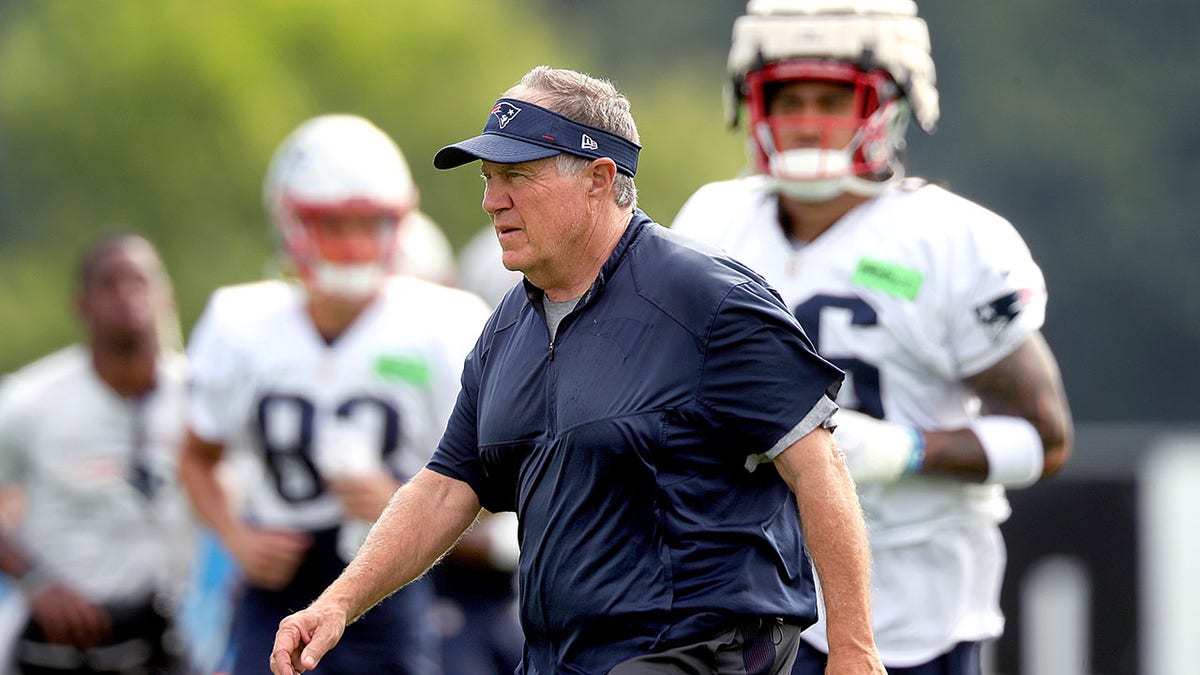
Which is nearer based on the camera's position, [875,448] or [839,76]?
[875,448]

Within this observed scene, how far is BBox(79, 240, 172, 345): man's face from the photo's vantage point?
31.4 feet

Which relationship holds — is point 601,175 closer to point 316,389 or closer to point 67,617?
point 316,389

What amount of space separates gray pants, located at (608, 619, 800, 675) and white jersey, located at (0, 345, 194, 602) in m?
5.18

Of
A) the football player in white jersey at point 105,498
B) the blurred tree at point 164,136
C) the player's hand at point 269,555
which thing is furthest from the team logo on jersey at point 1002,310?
the blurred tree at point 164,136

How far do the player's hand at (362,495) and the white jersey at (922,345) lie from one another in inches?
73.6

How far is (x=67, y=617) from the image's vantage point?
9250 mm

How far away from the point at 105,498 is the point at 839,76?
4.52m

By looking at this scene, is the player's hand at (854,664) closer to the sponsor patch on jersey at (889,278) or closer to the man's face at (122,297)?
the sponsor patch on jersey at (889,278)

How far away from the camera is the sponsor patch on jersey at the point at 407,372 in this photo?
25.3 feet

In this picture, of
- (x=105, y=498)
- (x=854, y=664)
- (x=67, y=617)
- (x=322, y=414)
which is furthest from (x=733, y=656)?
(x=105, y=498)

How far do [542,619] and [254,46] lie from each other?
33781mm

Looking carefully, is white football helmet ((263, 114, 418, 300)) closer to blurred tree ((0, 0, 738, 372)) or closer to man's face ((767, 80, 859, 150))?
man's face ((767, 80, 859, 150))

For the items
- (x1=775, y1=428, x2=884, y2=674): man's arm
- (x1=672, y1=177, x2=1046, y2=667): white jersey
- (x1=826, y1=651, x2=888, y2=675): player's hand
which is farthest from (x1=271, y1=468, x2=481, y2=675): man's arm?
(x1=672, y1=177, x2=1046, y2=667): white jersey

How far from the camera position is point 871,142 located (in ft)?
20.2
